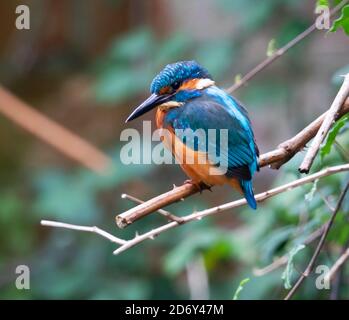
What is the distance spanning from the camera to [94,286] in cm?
405

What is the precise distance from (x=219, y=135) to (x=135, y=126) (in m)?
2.74

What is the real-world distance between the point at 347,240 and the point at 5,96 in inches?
117

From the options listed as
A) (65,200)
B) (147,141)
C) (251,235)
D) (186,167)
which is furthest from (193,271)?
(186,167)

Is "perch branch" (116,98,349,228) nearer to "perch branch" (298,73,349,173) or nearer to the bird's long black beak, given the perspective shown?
"perch branch" (298,73,349,173)

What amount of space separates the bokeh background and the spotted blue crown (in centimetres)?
57

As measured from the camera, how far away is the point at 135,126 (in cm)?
496

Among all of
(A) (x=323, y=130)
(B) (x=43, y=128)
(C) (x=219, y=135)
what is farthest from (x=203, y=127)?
(B) (x=43, y=128)

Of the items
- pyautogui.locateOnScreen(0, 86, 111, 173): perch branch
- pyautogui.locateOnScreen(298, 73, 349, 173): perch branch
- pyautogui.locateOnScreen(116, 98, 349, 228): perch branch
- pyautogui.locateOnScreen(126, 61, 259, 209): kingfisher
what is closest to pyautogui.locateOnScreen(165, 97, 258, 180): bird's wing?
pyautogui.locateOnScreen(126, 61, 259, 209): kingfisher

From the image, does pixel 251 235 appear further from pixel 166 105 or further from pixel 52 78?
pixel 52 78

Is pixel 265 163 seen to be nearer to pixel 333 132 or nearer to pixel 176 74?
pixel 333 132

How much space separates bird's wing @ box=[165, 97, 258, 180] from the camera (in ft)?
7.20

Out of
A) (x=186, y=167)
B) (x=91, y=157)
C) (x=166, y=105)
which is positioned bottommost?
(x=186, y=167)

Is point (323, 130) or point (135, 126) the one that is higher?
point (135, 126)

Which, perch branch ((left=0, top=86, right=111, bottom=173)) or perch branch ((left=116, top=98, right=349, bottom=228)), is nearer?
perch branch ((left=116, top=98, right=349, bottom=228))
